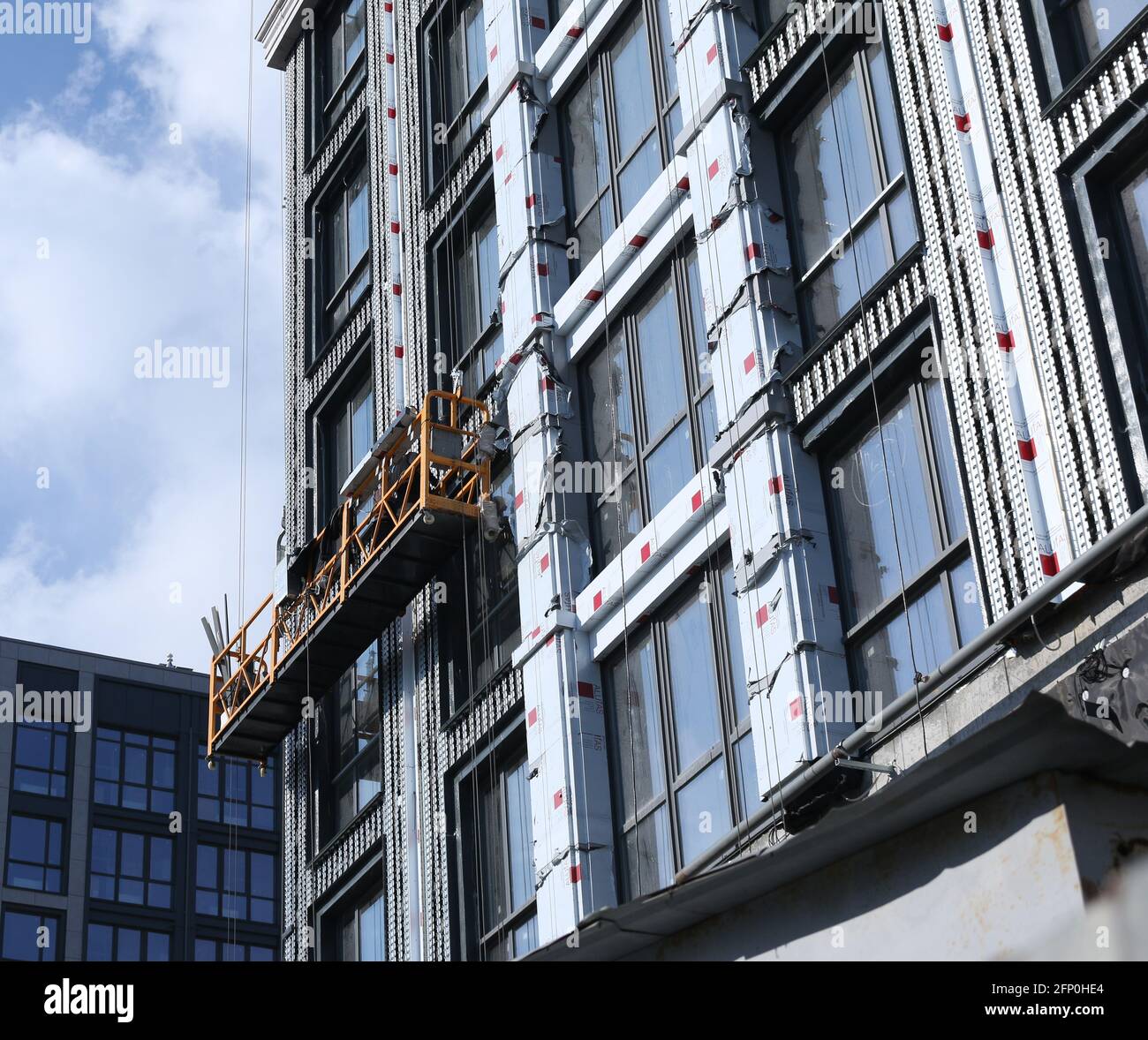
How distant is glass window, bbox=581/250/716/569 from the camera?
21406 millimetres

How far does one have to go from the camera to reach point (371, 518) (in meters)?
27.3

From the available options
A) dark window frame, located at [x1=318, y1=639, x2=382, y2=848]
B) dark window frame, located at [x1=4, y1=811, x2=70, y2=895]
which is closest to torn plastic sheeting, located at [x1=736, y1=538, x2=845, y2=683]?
dark window frame, located at [x1=318, y1=639, x2=382, y2=848]

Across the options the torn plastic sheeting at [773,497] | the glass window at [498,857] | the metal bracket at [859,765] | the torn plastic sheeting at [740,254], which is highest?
the torn plastic sheeting at [740,254]

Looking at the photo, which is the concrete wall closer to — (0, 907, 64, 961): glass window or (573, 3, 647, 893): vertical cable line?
(573, 3, 647, 893): vertical cable line

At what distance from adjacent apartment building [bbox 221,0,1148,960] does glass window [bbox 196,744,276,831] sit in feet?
131

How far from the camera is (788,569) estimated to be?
1847 centimetres

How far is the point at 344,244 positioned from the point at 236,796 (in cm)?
4145

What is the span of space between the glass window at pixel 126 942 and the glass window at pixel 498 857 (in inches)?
1715

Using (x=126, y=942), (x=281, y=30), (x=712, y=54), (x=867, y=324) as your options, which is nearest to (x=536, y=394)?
(x=712, y=54)

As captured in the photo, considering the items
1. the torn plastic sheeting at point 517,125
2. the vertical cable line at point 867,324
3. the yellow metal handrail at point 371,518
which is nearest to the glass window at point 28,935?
the yellow metal handrail at point 371,518

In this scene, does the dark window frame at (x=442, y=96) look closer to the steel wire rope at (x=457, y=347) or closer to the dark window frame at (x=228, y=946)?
the steel wire rope at (x=457, y=347)

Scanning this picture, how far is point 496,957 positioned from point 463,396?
7693 millimetres

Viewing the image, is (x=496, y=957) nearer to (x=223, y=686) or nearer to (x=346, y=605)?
(x=346, y=605)

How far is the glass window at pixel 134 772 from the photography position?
227 ft
